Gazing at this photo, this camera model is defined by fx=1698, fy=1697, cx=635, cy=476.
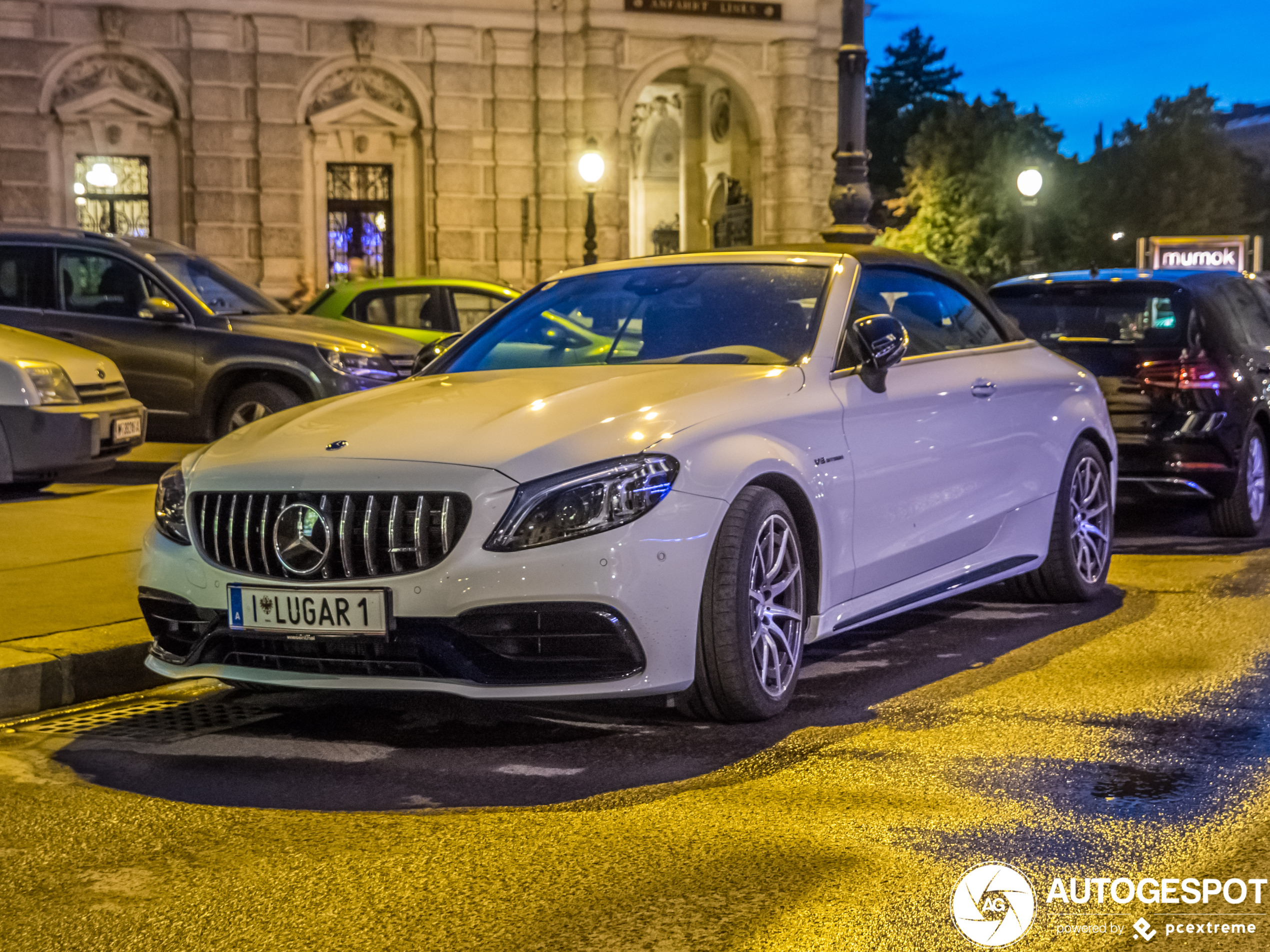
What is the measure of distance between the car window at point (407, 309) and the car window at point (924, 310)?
28.5ft

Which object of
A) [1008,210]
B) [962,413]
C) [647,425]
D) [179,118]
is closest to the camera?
[647,425]

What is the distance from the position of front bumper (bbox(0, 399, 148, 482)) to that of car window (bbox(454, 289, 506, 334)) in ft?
17.1

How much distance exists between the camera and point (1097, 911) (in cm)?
358

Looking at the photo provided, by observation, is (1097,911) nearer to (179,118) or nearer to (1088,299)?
(1088,299)

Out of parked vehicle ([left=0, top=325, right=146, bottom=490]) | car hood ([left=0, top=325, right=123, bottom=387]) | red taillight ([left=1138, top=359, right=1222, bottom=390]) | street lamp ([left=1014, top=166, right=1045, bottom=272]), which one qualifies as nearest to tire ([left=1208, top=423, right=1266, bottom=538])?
red taillight ([left=1138, top=359, right=1222, bottom=390])

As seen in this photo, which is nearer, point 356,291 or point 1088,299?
point 1088,299

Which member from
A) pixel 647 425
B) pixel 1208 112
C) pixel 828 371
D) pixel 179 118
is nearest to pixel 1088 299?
pixel 828 371

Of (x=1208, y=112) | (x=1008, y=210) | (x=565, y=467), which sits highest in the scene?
(x=1208, y=112)

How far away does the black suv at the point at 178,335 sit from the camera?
1243 centimetres

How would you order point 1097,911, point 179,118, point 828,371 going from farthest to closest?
point 179,118, point 828,371, point 1097,911

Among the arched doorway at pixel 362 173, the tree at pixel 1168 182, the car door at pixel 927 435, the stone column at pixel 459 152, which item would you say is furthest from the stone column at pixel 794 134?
the tree at pixel 1168 182

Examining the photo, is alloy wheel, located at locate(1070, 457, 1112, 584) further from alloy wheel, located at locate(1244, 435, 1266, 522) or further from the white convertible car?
alloy wheel, located at locate(1244, 435, 1266, 522)

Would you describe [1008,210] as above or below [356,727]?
above

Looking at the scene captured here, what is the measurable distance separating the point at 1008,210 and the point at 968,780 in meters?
43.0
